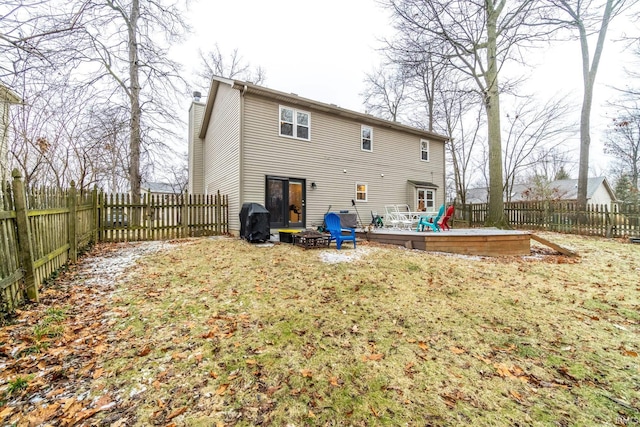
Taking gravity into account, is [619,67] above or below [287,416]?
above

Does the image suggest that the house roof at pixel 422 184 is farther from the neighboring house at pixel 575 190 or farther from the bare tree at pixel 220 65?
the bare tree at pixel 220 65

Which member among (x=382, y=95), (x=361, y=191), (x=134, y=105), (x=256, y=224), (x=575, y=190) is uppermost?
(x=382, y=95)

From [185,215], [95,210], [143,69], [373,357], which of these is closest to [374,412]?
[373,357]

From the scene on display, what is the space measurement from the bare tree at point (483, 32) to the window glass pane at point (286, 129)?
613 centimetres

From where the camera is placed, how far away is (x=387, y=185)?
1445 centimetres

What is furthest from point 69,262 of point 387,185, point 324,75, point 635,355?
point 324,75

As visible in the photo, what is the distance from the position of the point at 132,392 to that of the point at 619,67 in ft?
71.5

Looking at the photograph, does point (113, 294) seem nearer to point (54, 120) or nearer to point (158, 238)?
point (158, 238)

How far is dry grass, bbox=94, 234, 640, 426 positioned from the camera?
211cm

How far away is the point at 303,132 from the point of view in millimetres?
11531

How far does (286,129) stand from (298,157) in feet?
3.99

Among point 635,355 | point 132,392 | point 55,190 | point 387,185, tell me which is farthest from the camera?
point 387,185

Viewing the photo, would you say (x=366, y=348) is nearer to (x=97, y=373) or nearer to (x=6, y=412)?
(x=97, y=373)

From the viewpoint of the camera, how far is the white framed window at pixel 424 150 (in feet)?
53.1
